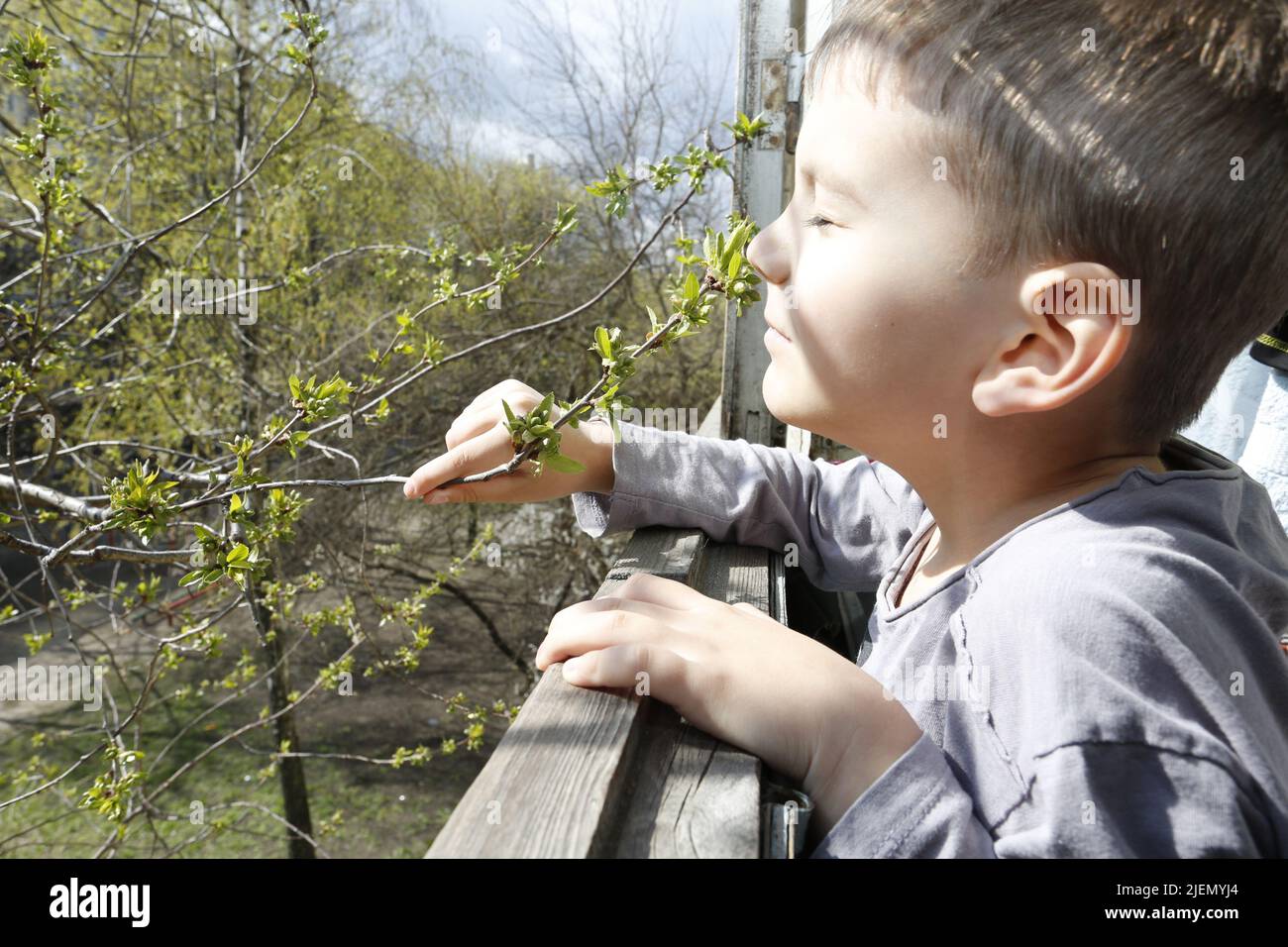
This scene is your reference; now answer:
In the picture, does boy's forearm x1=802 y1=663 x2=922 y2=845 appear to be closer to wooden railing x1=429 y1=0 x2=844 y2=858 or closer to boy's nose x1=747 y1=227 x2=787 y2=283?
wooden railing x1=429 y1=0 x2=844 y2=858

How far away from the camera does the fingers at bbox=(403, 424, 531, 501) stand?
1.36 meters

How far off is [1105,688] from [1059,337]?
0.39m

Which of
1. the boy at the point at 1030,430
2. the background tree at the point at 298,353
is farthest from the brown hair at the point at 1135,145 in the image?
the background tree at the point at 298,353

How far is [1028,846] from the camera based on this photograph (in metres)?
0.74

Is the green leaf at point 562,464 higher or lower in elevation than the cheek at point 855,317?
lower

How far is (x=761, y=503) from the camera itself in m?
1.55

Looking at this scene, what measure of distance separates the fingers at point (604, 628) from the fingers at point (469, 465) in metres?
0.42

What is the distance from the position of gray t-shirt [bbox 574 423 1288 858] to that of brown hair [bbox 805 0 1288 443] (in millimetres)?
199

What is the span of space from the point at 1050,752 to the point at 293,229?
19.5 feet

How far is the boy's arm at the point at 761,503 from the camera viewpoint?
60.2 inches

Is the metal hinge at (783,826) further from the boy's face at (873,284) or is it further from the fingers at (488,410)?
the fingers at (488,410)

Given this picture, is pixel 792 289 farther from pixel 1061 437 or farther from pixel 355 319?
pixel 355 319

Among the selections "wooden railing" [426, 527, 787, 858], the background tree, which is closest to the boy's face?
"wooden railing" [426, 527, 787, 858]

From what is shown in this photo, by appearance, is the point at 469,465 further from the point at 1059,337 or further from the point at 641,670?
the point at 1059,337
